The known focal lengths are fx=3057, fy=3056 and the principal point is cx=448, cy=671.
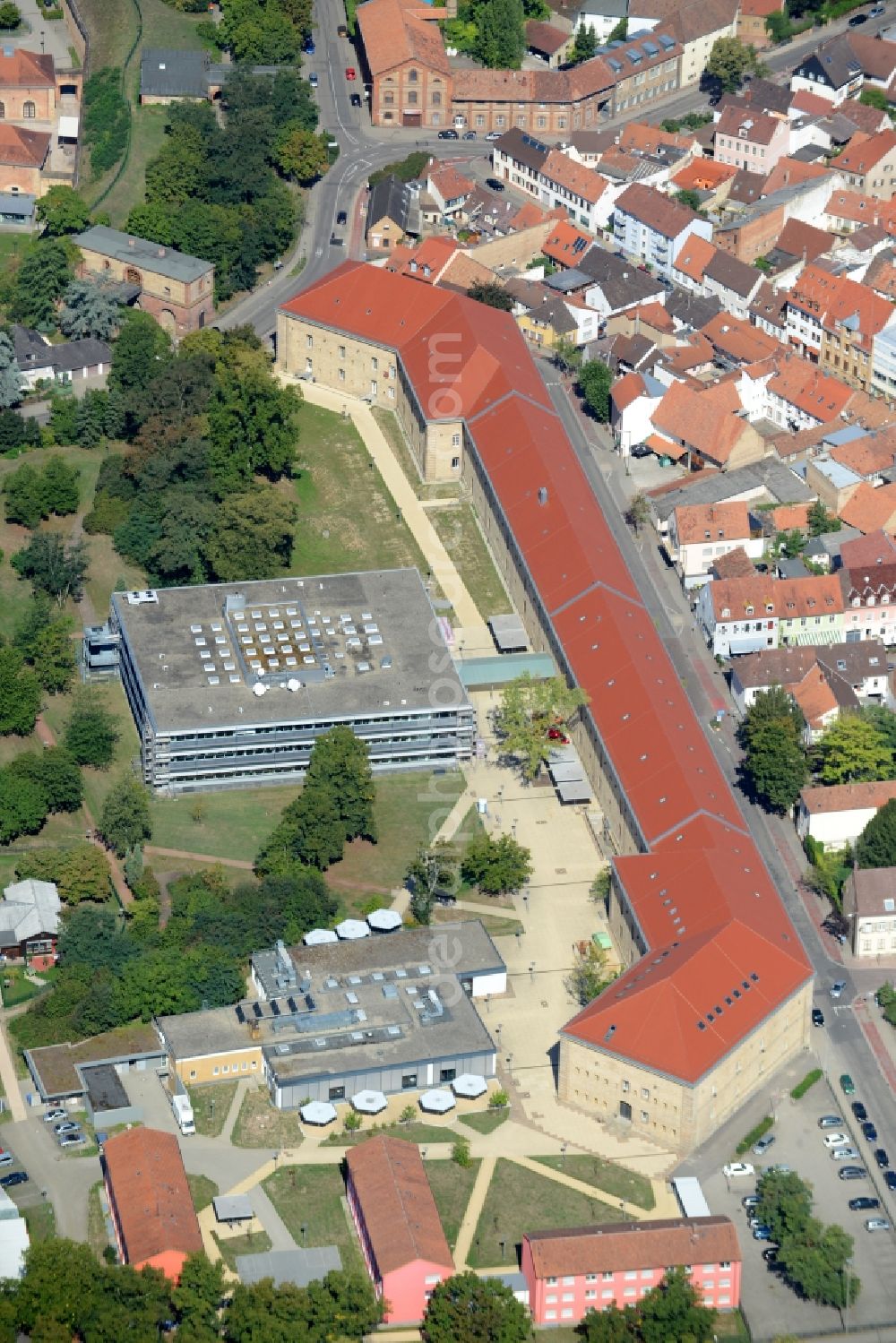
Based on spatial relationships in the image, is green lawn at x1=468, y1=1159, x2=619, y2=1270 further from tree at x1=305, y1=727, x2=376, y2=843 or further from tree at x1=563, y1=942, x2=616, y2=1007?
tree at x1=305, y1=727, x2=376, y2=843

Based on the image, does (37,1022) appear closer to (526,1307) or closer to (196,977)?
(196,977)

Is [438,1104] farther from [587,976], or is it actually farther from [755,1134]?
[755,1134]

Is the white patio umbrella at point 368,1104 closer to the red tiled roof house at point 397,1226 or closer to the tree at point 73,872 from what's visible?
the red tiled roof house at point 397,1226

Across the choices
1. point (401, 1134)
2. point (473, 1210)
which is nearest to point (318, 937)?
point (401, 1134)

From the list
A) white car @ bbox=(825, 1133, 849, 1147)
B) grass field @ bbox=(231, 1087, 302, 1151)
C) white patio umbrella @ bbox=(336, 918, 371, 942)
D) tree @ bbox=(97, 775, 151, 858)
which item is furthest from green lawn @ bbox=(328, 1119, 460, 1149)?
tree @ bbox=(97, 775, 151, 858)

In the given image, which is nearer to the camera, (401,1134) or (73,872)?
(401,1134)

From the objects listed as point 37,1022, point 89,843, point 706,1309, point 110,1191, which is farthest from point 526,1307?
point 89,843

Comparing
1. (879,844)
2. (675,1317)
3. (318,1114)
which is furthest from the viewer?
(879,844)
